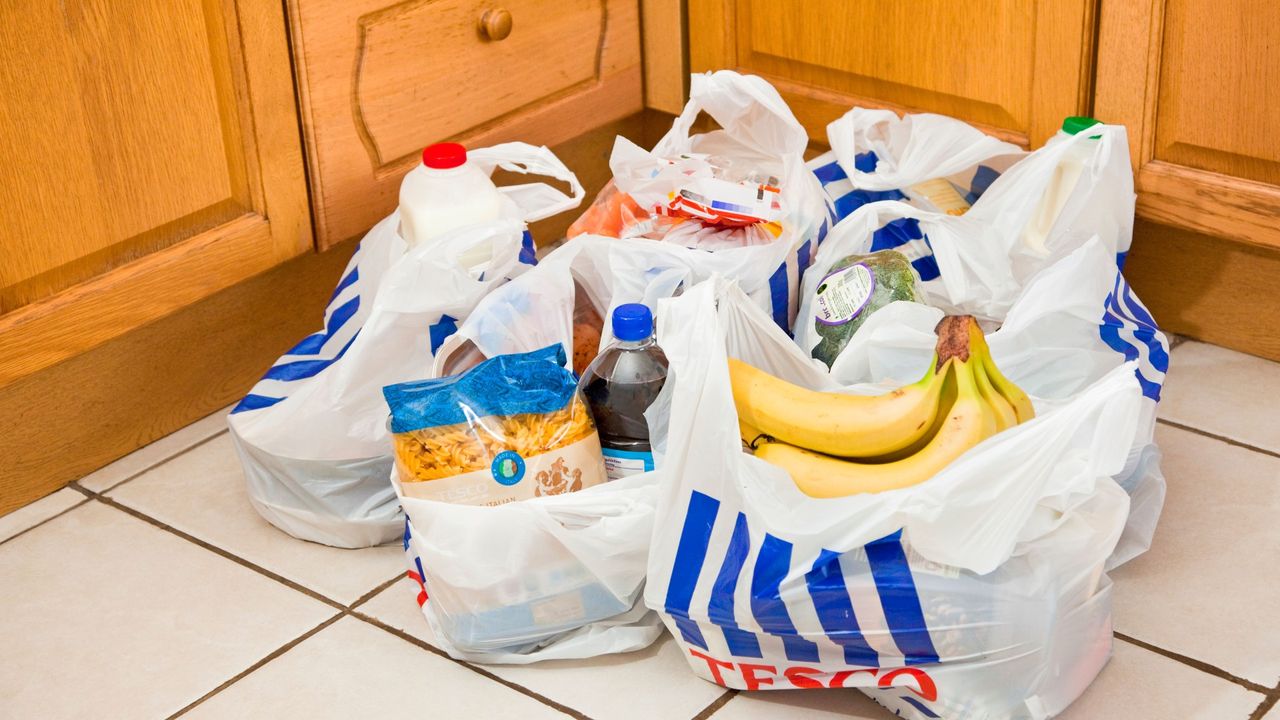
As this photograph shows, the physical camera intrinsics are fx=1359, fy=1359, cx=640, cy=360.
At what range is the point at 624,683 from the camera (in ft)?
3.83

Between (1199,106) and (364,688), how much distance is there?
1046mm

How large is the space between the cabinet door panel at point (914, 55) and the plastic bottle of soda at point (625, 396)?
0.61m

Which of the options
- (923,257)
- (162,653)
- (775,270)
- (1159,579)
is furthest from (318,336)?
(1159,579)

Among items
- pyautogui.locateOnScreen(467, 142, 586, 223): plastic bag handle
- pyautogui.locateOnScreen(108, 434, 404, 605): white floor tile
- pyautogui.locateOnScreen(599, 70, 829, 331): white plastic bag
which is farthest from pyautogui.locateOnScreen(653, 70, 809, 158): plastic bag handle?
pyautogui.locateOnScreen(108, 434, 404, 605): white floor tile

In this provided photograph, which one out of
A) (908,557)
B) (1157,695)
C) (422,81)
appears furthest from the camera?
(422,81)

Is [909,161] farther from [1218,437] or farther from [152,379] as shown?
[152,379]

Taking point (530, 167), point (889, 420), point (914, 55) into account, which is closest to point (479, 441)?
point (889, 420)

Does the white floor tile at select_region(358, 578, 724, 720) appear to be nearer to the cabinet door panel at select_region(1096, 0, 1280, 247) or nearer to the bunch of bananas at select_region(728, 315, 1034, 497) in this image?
the bunch of bananas at select_region(728, 315, 1034, 497)

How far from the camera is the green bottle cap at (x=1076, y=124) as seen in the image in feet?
4.78

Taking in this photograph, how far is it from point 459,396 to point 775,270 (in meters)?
0.37

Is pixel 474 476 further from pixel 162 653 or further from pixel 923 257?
pixel 923 257

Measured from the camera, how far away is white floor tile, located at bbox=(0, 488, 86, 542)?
1414 millimetres

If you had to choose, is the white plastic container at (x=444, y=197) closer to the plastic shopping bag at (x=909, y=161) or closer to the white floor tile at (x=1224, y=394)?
the plastic shopping bag at (x=909, y=161)

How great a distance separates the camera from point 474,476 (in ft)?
3.73
